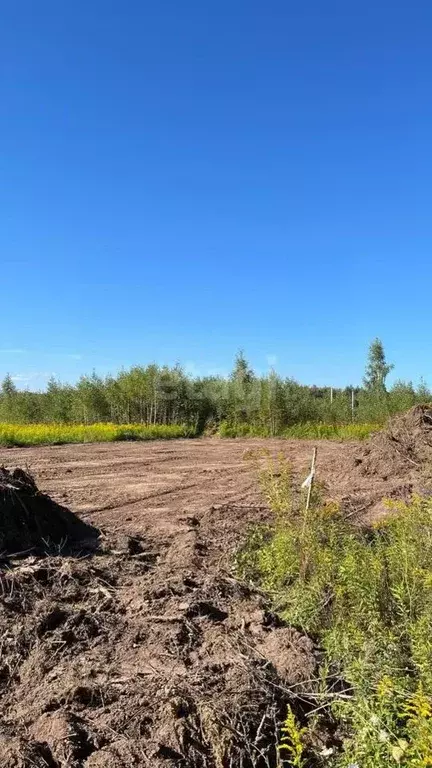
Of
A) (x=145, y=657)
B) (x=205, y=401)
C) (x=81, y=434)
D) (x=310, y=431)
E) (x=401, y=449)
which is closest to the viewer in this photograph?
(x=145, y=657)

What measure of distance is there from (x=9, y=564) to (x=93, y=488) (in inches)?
197

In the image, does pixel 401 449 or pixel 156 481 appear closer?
pixel 156 481

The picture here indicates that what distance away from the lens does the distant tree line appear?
75.8ft

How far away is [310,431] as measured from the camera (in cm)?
2197

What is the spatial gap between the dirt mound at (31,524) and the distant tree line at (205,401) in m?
17.3

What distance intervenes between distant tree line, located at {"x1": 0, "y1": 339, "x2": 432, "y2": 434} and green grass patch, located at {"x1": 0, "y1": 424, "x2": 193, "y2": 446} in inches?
65.9

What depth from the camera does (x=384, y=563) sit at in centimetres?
390

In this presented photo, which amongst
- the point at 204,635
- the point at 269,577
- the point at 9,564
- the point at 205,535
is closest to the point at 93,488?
the point at 205,535

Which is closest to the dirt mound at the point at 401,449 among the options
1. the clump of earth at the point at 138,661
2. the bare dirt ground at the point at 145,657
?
the bare dirt ground at the point at 145,657

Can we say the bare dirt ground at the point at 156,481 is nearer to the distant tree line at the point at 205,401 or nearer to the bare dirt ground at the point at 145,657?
the bare dirt ground at the point at 145,657

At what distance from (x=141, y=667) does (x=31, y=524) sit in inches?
105

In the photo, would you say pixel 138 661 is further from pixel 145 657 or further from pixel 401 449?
pixel 401 449

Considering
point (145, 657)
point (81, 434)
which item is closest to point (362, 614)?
point (145, 657)

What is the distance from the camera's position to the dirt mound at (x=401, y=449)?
1012 cm
